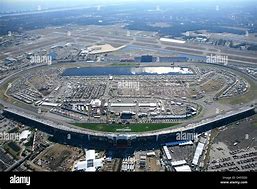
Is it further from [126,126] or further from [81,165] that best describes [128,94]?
[81,165]

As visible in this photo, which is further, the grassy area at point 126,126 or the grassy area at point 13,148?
the grassy area at point 126,126

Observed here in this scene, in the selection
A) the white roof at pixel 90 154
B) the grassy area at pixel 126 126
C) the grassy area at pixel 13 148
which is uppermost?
the grassy area at pixel 126 126

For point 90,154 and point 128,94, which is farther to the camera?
point 128,94

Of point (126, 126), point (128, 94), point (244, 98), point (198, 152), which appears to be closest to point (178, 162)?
point (198, 152)

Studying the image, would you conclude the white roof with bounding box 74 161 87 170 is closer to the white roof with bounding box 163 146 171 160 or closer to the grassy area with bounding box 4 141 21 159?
the grassy area with bounding box 4 141 21 159

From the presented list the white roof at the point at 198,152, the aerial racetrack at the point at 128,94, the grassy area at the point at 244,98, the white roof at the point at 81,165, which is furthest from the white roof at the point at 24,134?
the grassy area at the point at 244,98

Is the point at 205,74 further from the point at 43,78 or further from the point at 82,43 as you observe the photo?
the point at 82,43

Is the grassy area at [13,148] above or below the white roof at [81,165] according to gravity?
below

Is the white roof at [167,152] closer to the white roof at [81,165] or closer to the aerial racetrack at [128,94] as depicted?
the aerial racetrack at [128,94]

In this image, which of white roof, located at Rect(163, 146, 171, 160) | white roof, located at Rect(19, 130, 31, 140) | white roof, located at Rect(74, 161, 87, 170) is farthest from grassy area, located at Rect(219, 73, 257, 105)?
white roof, located at Rect(19, 130, 31, 140)
